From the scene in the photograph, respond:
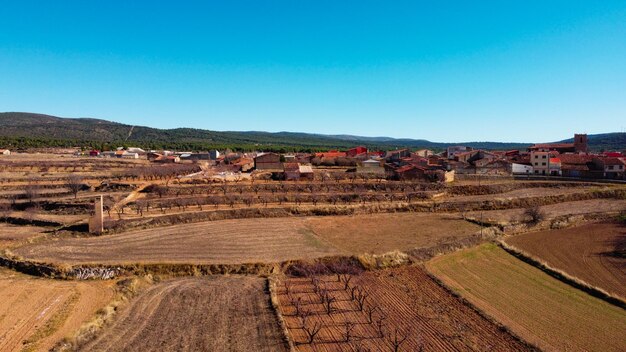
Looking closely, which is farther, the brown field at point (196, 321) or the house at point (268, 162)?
the house at point (268, 162)

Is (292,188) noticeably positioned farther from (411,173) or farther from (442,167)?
(442,167)

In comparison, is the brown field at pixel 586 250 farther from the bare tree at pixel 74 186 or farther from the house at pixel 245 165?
the house at pixel 245 165

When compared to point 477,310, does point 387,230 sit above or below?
above

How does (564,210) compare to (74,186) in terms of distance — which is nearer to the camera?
(564,210)

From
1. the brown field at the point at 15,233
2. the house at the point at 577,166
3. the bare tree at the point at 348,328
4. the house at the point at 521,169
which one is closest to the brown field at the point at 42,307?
the brown field at the point at 15,233

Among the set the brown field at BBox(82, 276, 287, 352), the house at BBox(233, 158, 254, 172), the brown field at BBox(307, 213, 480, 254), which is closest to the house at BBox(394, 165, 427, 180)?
the brown field at BBox(307, 213, 480, 254)

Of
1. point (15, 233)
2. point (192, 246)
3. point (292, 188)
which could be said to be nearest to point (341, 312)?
point (192, 246)

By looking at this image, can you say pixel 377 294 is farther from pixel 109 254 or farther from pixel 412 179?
pixel 412 179

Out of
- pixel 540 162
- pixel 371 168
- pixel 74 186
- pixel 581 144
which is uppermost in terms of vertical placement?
pixel 581 144

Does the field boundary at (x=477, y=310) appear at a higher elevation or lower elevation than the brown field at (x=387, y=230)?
lower
